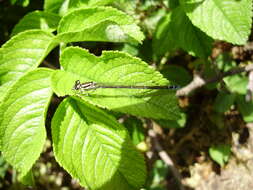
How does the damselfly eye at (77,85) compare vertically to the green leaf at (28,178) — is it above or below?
above

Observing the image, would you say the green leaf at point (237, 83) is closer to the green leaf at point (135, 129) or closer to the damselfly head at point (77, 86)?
the green leaf at point (135, 129)

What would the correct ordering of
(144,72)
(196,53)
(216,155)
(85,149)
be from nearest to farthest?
(144,72)
(85,149)
(196,53)
(216,155)

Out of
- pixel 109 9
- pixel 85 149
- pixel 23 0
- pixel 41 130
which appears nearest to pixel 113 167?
pixel 85 149

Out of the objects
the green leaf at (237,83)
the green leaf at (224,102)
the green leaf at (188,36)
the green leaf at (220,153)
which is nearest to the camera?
the green leaf at (188,36)

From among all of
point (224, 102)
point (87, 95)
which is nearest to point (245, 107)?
point (224, 102)

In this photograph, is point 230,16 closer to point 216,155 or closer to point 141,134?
point 141,134

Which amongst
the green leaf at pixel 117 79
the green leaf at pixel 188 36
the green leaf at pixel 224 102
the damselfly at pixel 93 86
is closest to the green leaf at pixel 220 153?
the green leaf at pixel 224 102

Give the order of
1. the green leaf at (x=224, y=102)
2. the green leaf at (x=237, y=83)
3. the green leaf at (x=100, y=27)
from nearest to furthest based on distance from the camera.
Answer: the green leaf at (x=100, y=27), the green leaf at (x=224, y=102), the green leaf at (x=237, y=83)
